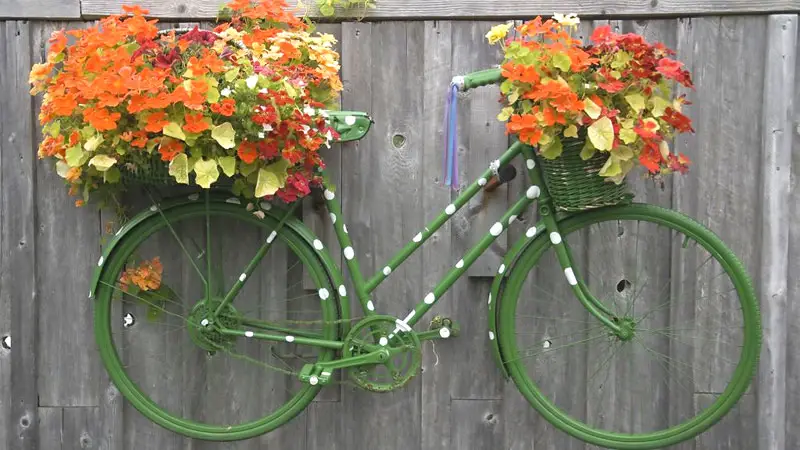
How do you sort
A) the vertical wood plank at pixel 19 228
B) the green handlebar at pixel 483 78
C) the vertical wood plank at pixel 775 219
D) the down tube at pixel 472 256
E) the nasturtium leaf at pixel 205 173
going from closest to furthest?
1. the nasturtium leaf at pixel 205 173
2. the green handlebar at pixel 483 78
3. the down tube at pixel 472 256
4. the vertical wood plank at pixel 775 219
5. the vertical wood plank at pixel 19 228

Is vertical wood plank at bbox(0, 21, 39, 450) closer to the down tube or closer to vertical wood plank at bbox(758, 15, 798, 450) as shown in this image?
the down tube

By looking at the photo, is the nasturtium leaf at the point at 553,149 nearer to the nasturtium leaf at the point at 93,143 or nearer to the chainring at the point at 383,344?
the chainring at the point at 383,344

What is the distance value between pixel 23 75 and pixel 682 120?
90.7 inches

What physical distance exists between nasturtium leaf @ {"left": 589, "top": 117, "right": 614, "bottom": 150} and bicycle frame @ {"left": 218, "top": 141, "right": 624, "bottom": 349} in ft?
0.98

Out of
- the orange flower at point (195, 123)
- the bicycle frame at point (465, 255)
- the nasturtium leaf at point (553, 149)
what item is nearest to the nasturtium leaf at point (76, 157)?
the orange flower at point (195, 123)

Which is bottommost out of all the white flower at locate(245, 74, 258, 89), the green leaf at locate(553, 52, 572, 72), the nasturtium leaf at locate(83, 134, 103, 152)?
the nasturtium leaf at locate(83, 134, 103, 152)

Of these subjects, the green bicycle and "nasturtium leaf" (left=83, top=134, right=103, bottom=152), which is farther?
the green bicycle

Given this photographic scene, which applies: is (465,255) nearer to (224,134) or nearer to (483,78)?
(483,78)

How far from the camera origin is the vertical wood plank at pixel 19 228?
10.2 ft

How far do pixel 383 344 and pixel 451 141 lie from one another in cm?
71

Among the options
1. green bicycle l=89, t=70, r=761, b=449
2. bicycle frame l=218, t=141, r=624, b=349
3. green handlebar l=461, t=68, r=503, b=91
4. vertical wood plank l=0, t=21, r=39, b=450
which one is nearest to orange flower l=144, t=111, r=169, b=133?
green bicycle l=89, t=70, r=761, b=449

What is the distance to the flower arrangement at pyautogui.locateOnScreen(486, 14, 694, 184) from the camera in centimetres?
250

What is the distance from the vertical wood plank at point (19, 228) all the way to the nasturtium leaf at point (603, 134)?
202cm

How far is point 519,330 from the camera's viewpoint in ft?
10.2
